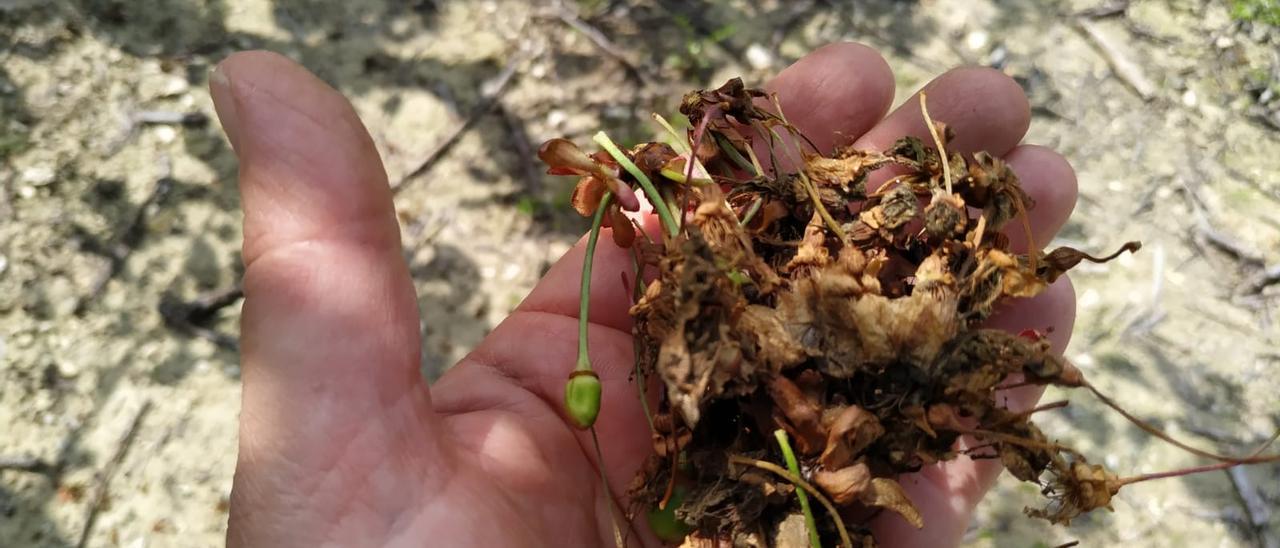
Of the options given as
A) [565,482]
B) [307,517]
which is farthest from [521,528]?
[307,517]

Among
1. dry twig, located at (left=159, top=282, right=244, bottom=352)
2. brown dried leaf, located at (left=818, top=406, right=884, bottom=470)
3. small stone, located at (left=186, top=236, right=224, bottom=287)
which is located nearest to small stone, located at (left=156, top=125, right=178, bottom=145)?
small stone, located at (left=186, top=236, right=224, bottom=287)

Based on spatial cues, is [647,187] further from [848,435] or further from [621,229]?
[848,435]

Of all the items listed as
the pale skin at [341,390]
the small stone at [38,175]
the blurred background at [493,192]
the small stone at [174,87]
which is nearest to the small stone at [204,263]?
the blurred background at [493,192]

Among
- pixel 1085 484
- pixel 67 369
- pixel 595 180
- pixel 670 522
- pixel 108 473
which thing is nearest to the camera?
pixel 1085 484

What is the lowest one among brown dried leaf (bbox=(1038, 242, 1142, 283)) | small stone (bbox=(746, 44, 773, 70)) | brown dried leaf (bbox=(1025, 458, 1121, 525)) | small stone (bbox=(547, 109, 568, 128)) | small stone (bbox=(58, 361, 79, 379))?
small stone (bbox=(58, 361, 79, 379))

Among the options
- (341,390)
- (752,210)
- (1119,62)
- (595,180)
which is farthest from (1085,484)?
(1119,62)

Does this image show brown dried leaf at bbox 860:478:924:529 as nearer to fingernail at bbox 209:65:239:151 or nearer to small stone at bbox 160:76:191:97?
fingernail at bbox 209:65:239:151

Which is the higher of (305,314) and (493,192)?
(305,314)
